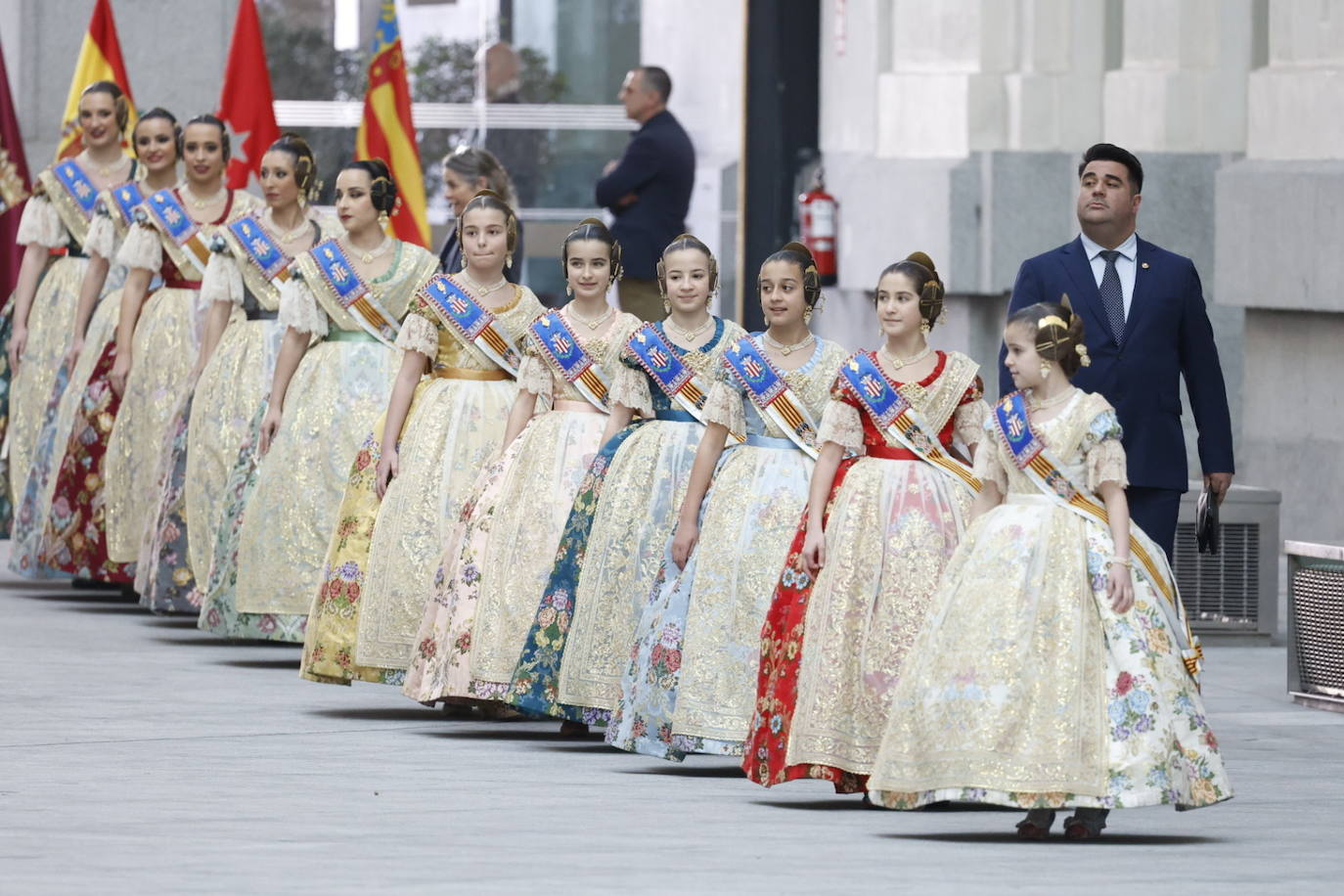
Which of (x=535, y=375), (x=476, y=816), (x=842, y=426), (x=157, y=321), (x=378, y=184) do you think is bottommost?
(x=476, y=816)

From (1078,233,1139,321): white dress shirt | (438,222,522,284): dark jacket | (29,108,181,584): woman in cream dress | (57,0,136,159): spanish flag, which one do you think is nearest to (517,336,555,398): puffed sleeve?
(438,222,522,284): dark jacket

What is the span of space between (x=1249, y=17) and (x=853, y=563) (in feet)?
29.4

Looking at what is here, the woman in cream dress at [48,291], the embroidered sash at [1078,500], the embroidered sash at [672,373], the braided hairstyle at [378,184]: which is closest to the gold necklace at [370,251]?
the braided hairstyle at [378,184]

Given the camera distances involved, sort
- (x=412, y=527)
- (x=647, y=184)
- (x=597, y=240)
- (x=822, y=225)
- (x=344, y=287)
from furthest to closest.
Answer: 1. (x=822, y=225)
2. (x=647, y=184)
3. (x=344, y=287)
4. (x=412, y=527)
5. (x=597, y=240)

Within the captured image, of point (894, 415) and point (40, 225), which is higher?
point (40, 225)

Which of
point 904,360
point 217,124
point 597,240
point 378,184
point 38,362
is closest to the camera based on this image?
point 904,360

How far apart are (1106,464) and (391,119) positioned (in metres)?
8.72

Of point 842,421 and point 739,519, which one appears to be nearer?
point 842,421

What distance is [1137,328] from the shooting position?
339 inches

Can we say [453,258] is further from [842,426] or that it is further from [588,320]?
[842,426]

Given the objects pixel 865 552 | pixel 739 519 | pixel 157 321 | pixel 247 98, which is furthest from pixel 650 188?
pixel 865 552

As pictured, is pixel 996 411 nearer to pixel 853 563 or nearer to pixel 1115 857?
pixel 853 563

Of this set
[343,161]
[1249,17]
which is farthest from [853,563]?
[343,161]

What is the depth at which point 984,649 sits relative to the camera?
295 inches
